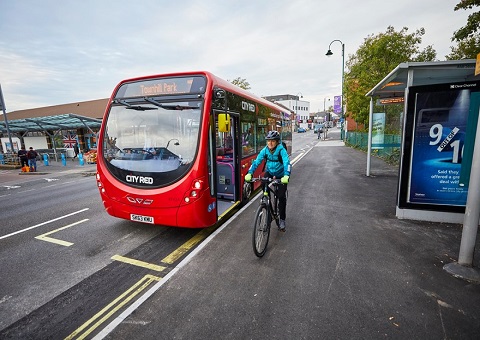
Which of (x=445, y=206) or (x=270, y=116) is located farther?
(x=270, y=116)

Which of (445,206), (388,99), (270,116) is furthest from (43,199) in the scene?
(388,99)

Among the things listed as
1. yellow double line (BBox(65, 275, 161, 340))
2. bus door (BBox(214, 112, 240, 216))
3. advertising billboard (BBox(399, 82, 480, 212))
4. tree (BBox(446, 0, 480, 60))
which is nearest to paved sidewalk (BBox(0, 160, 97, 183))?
bus door (BBox(214, 112, 240, 216))

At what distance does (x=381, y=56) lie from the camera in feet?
52.5

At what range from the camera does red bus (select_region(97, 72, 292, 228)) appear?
4.14 m

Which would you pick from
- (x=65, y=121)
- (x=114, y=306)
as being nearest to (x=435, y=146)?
(x=114, y=306)

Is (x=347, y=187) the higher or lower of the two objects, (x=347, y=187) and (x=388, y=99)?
the lower

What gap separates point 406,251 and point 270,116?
22.7 feet

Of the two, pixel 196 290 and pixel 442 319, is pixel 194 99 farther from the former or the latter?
pixel 442 319

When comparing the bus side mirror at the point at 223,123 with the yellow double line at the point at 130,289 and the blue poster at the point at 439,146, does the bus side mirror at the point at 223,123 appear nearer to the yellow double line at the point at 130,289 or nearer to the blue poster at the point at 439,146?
the yellow double line at the point at 130,289

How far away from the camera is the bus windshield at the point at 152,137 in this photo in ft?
14.0

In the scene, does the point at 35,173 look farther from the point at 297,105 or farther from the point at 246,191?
the point at 297,105

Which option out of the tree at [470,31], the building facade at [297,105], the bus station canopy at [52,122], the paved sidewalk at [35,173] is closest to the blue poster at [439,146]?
the tree at [470,31]

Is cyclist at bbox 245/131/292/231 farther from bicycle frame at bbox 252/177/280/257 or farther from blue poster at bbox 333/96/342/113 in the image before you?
blue poster at bbox 333/96/342/113

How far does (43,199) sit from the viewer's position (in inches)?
→ 332
